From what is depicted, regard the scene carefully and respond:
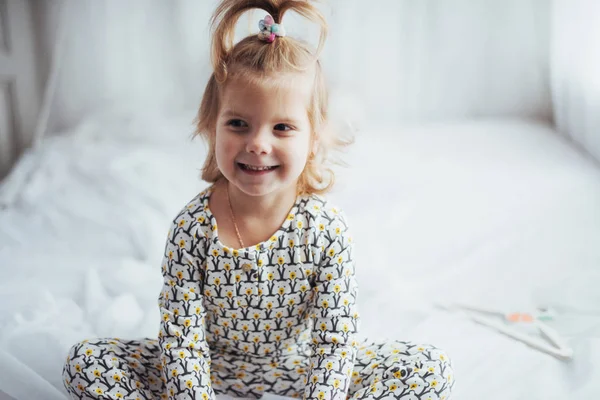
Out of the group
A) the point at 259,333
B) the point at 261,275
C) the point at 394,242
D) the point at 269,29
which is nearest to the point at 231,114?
the point at 269,29

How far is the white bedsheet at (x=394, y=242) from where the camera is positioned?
3.98ft

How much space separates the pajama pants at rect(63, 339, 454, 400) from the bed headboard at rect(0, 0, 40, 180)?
1.27 metres

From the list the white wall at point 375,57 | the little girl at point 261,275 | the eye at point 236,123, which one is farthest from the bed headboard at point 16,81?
the eye at point 236,123

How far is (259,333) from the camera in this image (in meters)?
1.08

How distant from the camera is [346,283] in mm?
1051

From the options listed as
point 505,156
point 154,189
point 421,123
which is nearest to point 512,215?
point 505,156

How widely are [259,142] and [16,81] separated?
147 centimetres

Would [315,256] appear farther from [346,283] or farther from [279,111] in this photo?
[279,111]

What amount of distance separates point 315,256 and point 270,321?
0.13 metres

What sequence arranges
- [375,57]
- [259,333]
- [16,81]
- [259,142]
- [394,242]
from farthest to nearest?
1. [375,57]
2. [16,81]
3. [394,242]
4. [259,333]
5. [259,142]

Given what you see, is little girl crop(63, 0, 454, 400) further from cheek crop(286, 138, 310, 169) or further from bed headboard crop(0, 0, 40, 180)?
bed headboard crop(0, 0, 40, 180)

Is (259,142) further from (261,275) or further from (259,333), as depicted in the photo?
(259,333)

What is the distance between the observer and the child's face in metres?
0.96

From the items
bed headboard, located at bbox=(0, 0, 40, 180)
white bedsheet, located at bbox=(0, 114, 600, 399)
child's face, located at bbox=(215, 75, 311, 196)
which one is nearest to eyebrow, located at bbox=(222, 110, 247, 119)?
child's face, located at bbox=(215, 75, 311, 196)
